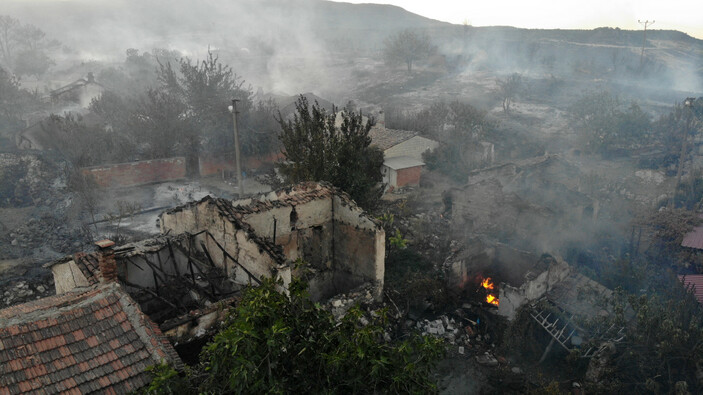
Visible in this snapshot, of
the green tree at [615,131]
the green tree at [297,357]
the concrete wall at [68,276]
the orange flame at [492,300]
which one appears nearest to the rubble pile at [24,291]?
the concrete wall at [68,276]

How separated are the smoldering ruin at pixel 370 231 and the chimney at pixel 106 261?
35mm

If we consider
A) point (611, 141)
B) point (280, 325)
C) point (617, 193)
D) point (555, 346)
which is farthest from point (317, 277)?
point (611, 141)

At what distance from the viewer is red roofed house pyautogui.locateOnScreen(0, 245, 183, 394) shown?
4.94 meters

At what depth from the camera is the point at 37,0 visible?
85000mm

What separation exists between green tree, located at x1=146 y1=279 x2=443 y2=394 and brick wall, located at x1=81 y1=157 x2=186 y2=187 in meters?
19.8

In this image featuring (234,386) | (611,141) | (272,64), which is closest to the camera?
(234,386)

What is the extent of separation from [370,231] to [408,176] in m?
12.7

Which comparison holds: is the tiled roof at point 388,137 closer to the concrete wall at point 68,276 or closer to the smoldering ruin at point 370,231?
the smoldering ruin at point 370,231

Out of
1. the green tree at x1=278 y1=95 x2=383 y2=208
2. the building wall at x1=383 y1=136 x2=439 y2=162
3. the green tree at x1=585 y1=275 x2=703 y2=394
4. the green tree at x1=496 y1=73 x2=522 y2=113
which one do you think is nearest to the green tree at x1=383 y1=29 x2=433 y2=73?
the green tree at x1=496 y1=73 x2=522 y2=113

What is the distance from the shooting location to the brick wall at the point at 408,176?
22562 millimetres

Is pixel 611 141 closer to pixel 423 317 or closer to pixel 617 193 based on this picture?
pixel 617 193

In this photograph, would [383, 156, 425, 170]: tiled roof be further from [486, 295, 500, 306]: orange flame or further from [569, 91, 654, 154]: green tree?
[569, 91, 654, 154]: green tree

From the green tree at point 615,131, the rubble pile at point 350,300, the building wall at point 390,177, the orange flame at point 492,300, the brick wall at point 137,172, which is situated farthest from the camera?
the green tree at point 615,131

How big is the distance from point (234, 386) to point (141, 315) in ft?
8.73
